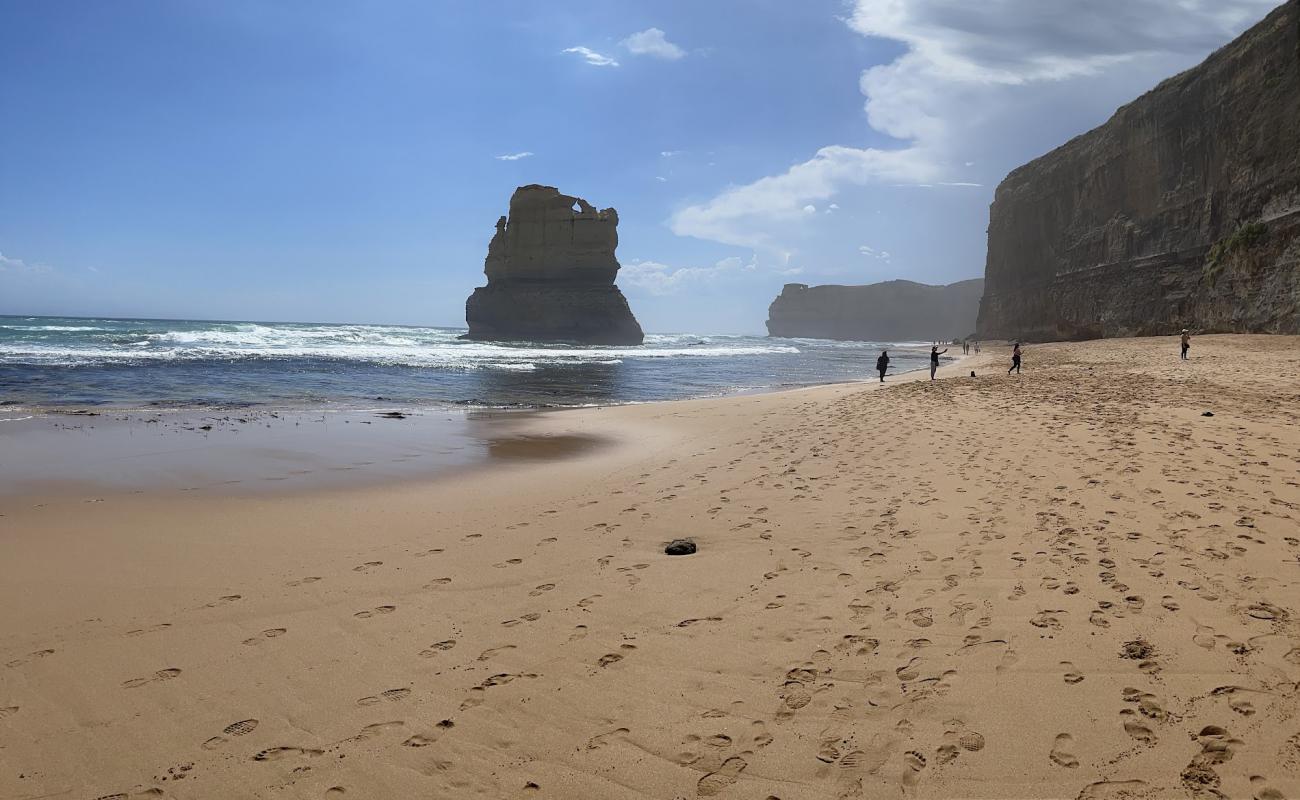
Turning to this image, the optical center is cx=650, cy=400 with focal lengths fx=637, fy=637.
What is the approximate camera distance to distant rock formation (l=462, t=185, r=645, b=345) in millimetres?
85000

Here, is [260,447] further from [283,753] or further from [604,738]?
[604,738]

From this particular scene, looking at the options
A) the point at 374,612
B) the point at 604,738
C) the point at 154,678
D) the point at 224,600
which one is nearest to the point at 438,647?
the point at 374,612

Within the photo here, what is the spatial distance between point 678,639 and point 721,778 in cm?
124

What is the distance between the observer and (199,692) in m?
3.39

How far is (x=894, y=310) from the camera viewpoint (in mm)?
185125

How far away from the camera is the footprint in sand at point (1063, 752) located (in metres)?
2.65

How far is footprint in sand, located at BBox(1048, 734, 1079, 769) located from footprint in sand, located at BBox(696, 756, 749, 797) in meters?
1.30

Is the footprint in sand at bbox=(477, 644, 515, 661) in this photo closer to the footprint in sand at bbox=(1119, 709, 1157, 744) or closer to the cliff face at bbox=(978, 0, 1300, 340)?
the footprint in sand at bbox=(1119, 709, 1157, 744)

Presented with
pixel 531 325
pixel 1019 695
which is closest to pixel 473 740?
pixel 1019 695

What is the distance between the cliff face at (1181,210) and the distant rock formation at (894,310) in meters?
121

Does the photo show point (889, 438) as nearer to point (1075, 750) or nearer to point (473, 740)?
point (1075, 750)

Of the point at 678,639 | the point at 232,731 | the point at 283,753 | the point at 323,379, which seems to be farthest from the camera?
the point at 323,379

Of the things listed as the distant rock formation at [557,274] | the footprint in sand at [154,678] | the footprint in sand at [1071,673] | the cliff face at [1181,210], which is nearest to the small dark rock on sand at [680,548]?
the footprint in sand at [1071,673]

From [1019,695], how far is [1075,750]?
407 millimetres
